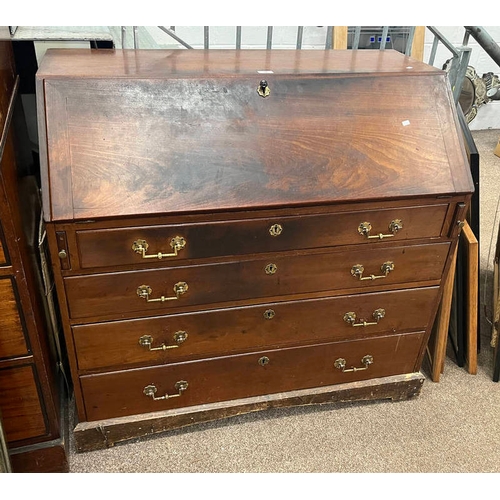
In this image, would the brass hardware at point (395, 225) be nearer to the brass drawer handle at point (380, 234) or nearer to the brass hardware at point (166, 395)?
the brass drawer handle at point (380, 234)

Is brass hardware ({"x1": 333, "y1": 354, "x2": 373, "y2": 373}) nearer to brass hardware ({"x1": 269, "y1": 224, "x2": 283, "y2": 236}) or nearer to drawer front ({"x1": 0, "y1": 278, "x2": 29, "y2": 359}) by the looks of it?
brass hardware ({"x1": 269, "y1": 224, "x2": 283, "y2": 236})

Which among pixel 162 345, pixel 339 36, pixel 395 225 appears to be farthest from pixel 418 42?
pixel 162 345

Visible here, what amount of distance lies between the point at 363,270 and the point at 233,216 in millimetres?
488

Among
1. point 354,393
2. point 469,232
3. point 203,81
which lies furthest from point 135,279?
point 469,232

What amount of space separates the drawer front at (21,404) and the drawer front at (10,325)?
7cm

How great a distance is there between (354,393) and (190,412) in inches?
24.2

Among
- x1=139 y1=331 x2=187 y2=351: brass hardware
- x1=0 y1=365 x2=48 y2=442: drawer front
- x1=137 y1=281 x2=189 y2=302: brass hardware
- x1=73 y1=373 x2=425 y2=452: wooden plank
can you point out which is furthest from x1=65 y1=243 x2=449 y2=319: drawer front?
x1=73 y1=373 x2=425 y2=452: wooden plank

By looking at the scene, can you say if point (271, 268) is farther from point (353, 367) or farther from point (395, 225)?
point (353, 367)

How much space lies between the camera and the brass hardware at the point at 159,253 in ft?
4.33

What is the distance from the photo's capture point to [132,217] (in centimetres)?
127

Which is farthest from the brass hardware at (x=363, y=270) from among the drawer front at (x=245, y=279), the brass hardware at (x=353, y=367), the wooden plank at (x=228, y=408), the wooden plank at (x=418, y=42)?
the wooden plank at (x=418, y=42)

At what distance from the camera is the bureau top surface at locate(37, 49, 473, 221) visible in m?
1.28

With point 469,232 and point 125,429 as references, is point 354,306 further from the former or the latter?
point 125,429

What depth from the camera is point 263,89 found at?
1.43m
